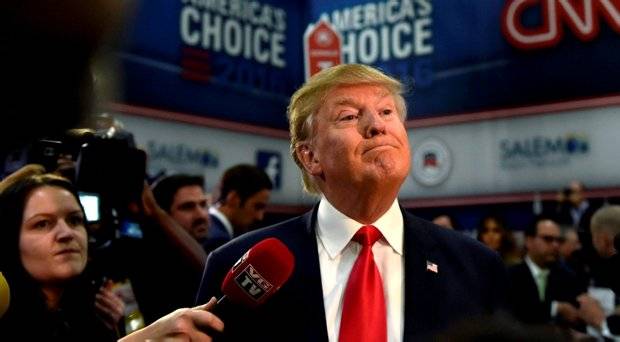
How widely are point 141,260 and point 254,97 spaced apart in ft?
18.8

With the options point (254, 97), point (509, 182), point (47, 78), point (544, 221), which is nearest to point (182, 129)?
point (254, 97)

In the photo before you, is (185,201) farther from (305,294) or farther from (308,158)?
(305,294)

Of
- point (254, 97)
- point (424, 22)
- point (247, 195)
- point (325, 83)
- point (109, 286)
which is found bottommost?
point (109, 286)

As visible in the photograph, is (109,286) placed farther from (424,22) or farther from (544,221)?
(424,22)

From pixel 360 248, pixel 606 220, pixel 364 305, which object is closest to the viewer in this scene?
pixel 364 305

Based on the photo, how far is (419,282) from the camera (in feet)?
4.36

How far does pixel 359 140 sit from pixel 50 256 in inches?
32.2

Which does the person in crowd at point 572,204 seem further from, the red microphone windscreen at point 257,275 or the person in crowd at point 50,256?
the red microphone windscreen at point 257,275

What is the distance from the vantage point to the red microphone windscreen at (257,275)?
1.10 m

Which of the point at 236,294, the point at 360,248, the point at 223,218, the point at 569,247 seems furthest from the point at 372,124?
the point at 569,247

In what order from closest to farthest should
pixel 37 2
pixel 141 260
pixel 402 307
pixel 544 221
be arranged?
1. pixel 37 2
2. pixel 402 307
3. pixel 141 260
4. pixel 544 221

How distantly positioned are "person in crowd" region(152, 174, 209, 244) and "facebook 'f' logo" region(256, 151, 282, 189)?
5023 mm

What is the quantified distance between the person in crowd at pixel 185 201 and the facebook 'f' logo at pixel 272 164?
502 centimetres

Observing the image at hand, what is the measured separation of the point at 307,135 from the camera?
5.15 feet
